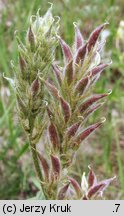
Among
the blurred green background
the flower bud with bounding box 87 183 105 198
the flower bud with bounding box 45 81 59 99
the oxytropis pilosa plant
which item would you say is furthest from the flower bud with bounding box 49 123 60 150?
the blurred green background

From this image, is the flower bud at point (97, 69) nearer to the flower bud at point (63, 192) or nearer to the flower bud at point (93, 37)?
the flower bud at point (93, 37)

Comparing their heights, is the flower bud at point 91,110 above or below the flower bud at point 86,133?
above

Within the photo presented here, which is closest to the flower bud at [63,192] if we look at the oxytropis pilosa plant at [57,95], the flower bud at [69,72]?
the oxytropis pilosa plant at [57,95]

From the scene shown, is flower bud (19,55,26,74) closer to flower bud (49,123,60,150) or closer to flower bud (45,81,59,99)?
flower bud (45,81,59,99)

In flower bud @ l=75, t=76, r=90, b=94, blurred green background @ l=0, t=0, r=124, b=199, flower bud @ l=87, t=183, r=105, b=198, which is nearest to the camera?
flower bud @ l=75, t=76, r=90, b=94

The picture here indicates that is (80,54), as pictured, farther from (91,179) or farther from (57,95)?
(91,179)

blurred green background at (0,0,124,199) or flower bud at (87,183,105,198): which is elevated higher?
blurred green background at (0,0,124,199)

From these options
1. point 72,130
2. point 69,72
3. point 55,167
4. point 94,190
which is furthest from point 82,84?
point 94,190
